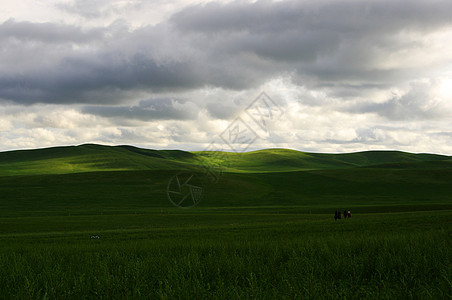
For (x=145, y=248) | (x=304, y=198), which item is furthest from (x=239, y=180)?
(x=145, y=248)

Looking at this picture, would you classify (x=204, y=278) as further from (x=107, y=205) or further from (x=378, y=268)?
(x=107, y=205)

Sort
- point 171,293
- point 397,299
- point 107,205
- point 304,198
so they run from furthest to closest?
point 304,198
point 107,205
point 171,293
point 397,299

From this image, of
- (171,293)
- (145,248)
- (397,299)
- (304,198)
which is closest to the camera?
(397,299)

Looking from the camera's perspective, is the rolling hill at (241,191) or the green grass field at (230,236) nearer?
the green grass field at (230,236)

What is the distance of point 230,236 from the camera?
22922mm

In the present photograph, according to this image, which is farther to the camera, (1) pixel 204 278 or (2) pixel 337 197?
(2) pixel 337 197

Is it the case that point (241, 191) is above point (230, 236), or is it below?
below

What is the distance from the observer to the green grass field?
834 cm

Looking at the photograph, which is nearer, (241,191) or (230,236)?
(230,236)

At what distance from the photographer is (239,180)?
116812 millimetres

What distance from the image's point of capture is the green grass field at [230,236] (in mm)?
8344

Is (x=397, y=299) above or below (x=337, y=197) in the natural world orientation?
above

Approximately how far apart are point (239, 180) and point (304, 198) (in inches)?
1218

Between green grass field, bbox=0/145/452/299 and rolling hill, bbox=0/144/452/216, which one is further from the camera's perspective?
rolling hill, bbox=0/144/452/216
